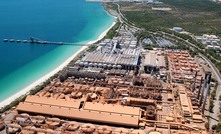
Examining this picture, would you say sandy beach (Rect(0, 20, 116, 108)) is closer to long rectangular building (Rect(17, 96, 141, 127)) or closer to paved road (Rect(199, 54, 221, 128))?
long rectangular building (Rect(17, 96, 141, 127))

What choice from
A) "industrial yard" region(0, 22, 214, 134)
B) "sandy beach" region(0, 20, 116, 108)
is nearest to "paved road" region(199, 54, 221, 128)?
"industrial yard" region(0, 22, 214, 134)

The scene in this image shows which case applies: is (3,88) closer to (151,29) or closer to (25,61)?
(25,61)

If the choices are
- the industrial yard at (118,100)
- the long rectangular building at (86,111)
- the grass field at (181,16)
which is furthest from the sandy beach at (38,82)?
the grass field at (181,16)

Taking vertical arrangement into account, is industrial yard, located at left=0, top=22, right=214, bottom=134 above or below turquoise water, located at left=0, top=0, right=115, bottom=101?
below

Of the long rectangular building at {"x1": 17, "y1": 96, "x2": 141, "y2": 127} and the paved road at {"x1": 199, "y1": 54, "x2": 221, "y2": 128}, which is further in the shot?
the paved road at {"x1": 199, "y1": 54, "x2": 221, "y2": 128}

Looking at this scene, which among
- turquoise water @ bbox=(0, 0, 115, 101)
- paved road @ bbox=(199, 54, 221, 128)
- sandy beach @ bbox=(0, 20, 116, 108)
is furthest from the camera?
turquoise water @ bbox=(0, 0, 115, 101)

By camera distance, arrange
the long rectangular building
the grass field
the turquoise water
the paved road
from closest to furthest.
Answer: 1. the long rectangular building
2. the paved road
3. the turquoise water
4. the grass field

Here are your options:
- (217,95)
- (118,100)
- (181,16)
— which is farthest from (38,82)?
(181,16)
